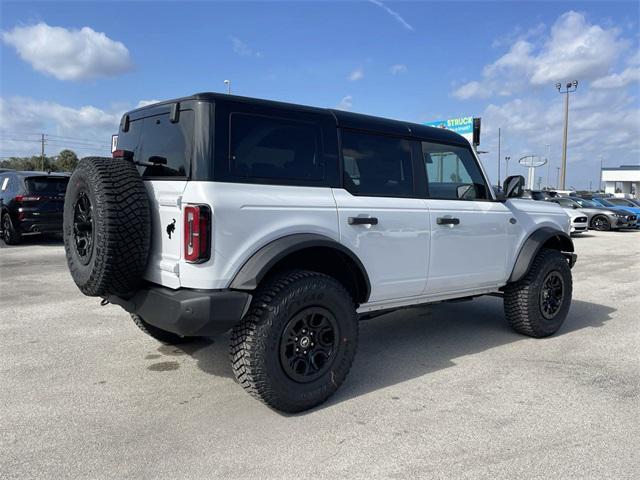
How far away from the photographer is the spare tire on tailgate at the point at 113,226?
10.3 ft

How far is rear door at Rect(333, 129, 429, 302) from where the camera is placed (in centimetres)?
375

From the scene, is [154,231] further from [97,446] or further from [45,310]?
[45,310]

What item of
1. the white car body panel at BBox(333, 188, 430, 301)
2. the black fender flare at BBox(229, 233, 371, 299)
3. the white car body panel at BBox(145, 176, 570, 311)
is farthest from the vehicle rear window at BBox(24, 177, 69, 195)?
the black fender flare at BBox(229, 233, 371, 299)

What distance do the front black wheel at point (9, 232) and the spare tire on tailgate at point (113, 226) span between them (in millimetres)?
9692

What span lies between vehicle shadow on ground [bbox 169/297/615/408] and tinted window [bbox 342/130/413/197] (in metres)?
1.49

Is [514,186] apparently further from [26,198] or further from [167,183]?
[26,198]

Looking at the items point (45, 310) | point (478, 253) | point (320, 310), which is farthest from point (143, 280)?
point (45, 310)

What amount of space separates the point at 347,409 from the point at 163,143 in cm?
226

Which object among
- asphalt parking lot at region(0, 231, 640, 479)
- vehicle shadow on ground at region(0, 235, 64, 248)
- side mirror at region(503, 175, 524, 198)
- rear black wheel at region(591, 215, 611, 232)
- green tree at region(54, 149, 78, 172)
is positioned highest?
green tree at region(54, 149, 78, 172)

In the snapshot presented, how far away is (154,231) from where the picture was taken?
3357mm

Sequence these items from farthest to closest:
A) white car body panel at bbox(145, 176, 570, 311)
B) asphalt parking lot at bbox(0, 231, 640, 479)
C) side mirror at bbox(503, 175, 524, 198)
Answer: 1. side mirror at bbox(503, 175, 524, 198)
2. white car body panel at bbox(145, 176, 570, 311)
3. asphalt parking lot at bbox(0, 231, 640, 479)

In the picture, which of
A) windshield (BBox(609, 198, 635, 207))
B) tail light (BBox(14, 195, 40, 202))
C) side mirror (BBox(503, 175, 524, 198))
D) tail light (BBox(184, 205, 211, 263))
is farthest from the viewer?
windshield (BBox(609, 198, 635, 207))

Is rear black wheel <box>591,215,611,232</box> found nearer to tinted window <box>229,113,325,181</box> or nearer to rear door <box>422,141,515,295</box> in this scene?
rear door <box>422,141,515,295</box>

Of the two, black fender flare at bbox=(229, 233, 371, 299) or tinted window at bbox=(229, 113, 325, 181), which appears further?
tinted window at bbox=(229, 113, 325, 181)
